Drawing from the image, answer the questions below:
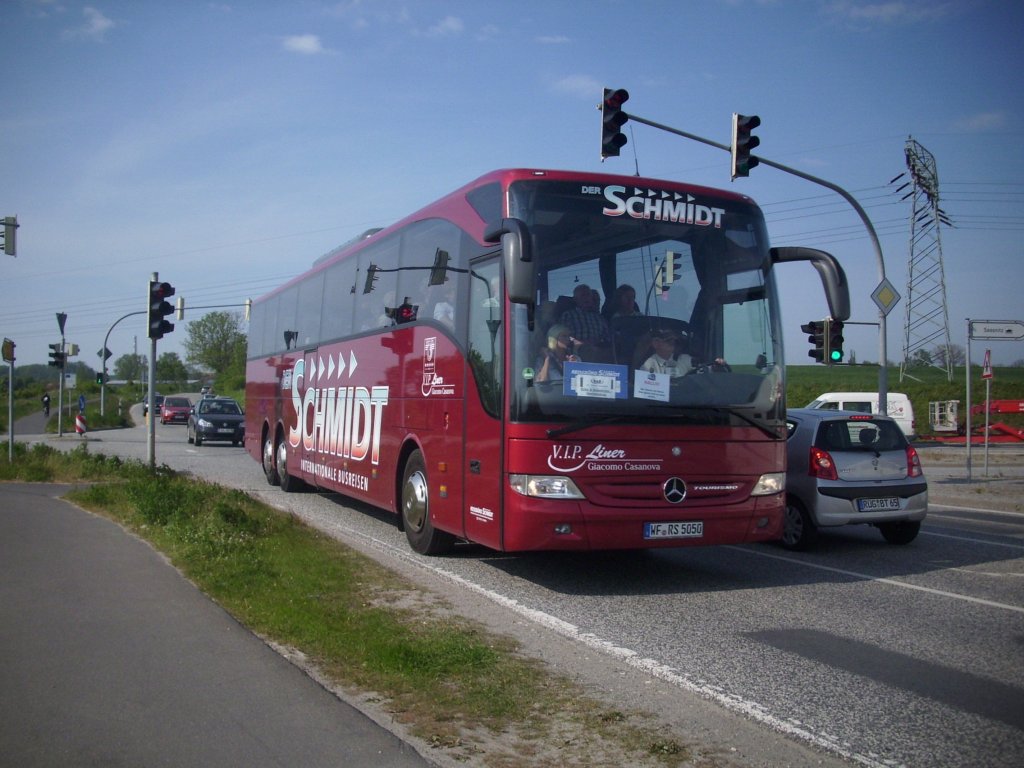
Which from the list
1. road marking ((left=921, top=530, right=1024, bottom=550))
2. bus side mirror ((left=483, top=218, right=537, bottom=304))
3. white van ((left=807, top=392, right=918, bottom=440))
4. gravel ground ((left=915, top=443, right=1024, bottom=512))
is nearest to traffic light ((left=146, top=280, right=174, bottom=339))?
bus side mirror ((left=483, top=218, right=537, bottom=304))

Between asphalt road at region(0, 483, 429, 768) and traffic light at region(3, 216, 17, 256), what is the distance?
57.7ft

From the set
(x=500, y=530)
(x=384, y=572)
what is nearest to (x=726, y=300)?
(x=500, y=530)

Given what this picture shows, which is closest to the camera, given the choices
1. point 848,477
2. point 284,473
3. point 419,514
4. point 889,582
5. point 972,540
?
point 889,582

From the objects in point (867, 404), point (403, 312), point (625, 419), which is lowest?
point (867, 404)

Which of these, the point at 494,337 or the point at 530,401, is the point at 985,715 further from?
the point at 494,337

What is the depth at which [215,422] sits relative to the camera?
35.2m

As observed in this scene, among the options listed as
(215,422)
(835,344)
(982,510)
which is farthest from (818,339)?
(215,422)

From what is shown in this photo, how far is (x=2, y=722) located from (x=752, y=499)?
6.08 m

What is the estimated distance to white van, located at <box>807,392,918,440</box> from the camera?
35.0 m

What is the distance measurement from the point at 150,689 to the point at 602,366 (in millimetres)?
4268

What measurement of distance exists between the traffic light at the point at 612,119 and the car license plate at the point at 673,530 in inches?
360

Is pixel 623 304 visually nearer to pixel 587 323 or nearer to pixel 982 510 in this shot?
pixel 587 323

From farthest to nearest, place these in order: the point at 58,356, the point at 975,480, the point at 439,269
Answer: the point at 58,356 < the point at 975,480 < the point at 439,269

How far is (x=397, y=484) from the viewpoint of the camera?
35.7 ft
